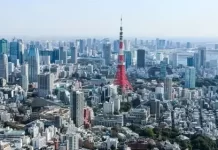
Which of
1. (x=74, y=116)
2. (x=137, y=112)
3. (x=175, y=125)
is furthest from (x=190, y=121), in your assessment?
(x=74, y=116)

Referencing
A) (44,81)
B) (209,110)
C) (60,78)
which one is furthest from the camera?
(60,78)

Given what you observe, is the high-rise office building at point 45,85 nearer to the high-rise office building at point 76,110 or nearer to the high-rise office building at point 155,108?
the high-rise office building at point 155,108

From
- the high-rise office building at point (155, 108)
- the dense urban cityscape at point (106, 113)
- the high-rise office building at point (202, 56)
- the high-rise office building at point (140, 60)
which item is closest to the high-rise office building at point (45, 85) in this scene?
the dense urban cityscape at point (106, 113)

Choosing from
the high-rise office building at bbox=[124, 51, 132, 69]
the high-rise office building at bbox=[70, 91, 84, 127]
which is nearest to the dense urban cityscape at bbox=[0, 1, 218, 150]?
the high-rise office building at bbox=[70, 91, 84, 127]

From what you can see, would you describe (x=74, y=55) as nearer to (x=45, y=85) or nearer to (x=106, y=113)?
(x=45, y=85)

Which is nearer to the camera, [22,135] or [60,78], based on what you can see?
[22,135]

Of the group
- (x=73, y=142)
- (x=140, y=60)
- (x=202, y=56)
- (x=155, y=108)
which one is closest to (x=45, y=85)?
(x=155, y=108)

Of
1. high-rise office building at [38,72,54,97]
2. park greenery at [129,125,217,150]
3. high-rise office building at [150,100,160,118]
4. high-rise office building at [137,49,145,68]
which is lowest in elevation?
park greenery at [129,125,217,150]

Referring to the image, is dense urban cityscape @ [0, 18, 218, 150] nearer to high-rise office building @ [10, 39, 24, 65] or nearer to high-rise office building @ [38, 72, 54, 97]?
high-rise office building @ [38, 72, 54, 97]

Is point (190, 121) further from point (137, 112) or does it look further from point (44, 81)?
point (44, 81)

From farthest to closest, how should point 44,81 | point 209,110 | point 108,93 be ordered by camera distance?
point 44,81 < point 108,93 < point 209,110
